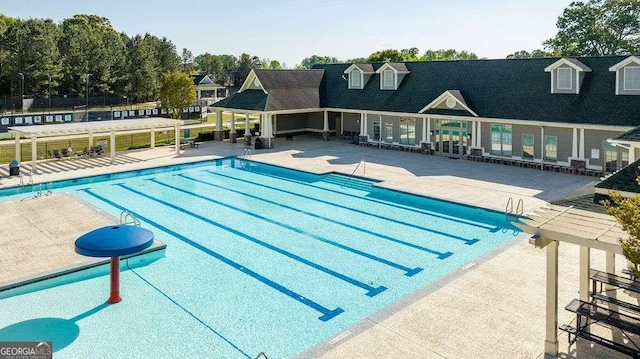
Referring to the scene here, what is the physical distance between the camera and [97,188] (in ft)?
80.0

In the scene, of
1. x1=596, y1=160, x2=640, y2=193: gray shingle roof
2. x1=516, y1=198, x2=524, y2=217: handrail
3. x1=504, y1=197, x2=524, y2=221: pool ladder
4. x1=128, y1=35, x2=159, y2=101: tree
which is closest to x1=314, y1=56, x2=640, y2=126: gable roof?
x1=516, y1=198, x2=524, y2=217: handrail

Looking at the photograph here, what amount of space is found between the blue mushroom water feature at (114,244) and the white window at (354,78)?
94.0 feet

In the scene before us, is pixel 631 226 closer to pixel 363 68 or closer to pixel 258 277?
pixel 258 277

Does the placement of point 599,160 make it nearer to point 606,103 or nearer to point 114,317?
point 606,103

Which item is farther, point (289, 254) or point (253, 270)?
point (289, 254)

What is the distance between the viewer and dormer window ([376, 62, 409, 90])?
35969 mm

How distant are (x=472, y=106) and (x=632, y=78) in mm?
8451

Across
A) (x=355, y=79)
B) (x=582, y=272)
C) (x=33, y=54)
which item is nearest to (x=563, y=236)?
(x=582, y=272)

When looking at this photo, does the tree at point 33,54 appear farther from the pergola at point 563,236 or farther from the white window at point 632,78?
the pergola at point 563,236

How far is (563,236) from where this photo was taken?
8.31 metres

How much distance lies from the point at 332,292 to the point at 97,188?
16528 millimetres

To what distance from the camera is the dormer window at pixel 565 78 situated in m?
27.0

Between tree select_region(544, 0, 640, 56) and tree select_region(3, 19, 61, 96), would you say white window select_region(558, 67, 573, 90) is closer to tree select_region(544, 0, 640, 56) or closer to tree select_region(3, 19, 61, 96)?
tree select_region(544, 0, 640, 56)

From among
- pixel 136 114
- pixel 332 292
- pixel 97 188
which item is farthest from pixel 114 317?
pixel 136 114
